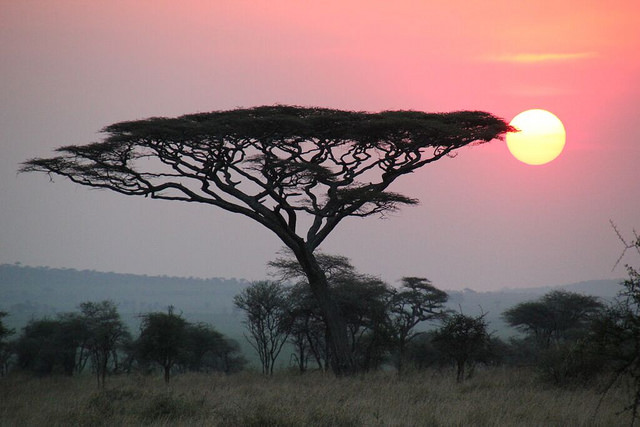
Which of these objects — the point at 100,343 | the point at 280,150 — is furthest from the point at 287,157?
the point at 100,343

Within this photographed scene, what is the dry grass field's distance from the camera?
1189 cm

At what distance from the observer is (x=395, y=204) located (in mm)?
21172

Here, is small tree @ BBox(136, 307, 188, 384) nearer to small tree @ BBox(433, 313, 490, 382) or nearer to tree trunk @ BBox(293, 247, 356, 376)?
tree trunk @ BBox(293, 247, 356, 376)

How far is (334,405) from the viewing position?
13336mm

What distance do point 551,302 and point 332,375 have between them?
18638 millimetres

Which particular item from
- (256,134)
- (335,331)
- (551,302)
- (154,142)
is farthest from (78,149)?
(551,302)

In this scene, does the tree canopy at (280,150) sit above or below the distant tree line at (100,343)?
above

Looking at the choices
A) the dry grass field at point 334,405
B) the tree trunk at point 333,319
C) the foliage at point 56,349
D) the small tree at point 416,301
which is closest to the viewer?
the dry grass field at point 334,405

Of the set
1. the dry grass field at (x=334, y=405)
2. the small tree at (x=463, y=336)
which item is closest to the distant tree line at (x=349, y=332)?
the small tree at (x=463, y=336)

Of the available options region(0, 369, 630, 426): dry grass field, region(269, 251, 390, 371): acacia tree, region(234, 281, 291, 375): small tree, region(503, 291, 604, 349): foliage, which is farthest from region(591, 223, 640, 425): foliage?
region(503, 291, 604, 349): foliage

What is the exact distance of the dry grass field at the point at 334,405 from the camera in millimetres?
11891

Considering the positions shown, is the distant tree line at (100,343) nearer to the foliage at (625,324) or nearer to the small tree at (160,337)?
the small tree at (160,337)

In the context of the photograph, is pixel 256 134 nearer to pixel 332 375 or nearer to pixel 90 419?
pixel 332 375

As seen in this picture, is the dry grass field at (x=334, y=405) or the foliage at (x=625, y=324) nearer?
the foliage at (x=625, y=324)
